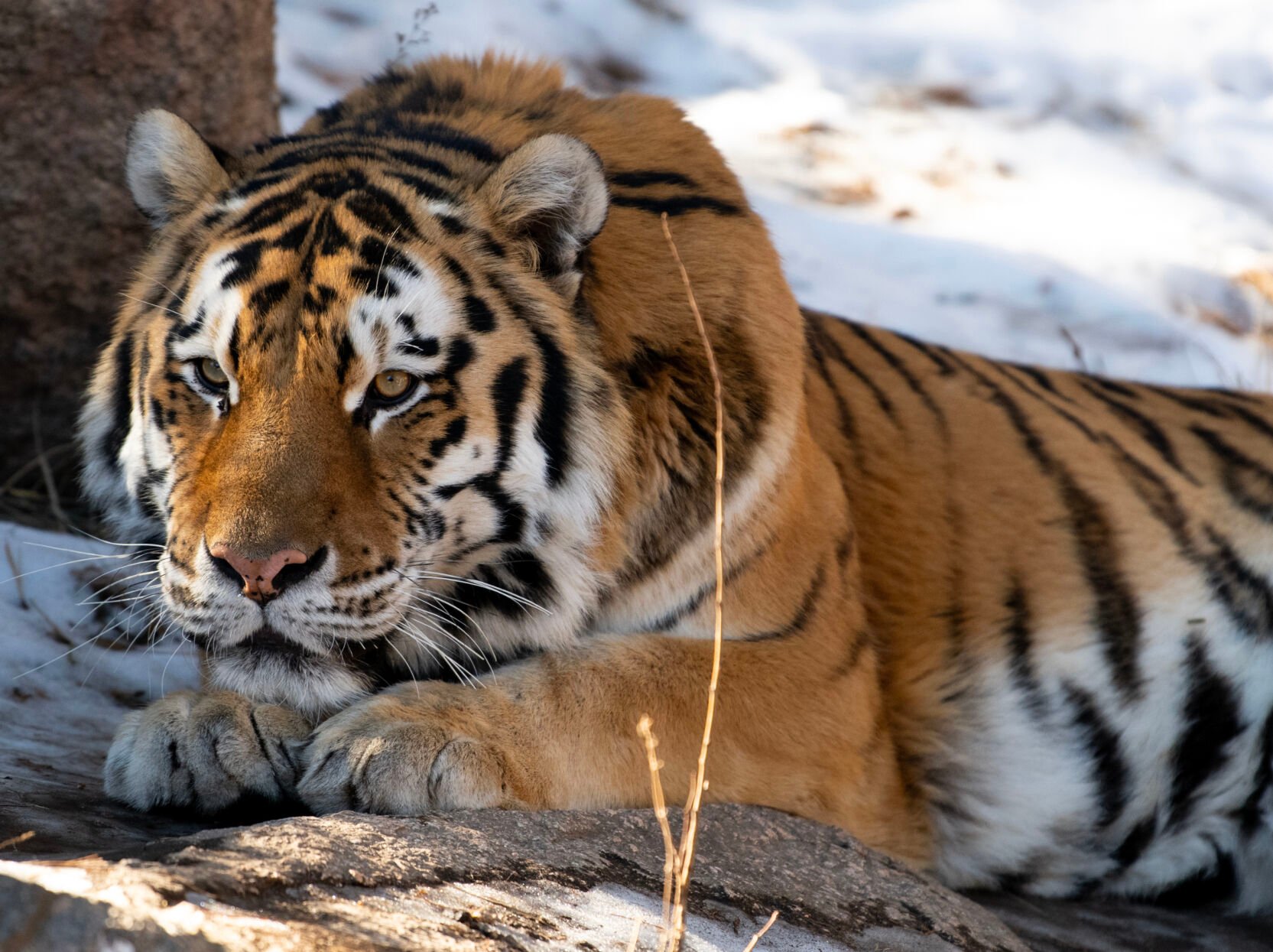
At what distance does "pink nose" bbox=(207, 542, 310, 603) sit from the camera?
61.8 inches

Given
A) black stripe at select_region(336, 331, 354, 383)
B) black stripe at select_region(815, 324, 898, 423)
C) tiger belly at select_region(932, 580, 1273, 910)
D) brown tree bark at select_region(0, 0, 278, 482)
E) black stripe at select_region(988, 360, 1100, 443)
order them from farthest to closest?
brown tree bark at select_region(0, 0, 278, 482) < black stripe at select_region(988, 360, 1100, 443) < black stripe at select_region(815, 324, 898, 423) < tiger belly at select_region(932, 580, 1273, 910) < black stripe at select_region(336, 331, 354, 383)

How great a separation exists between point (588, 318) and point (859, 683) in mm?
676

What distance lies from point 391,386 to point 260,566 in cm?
28

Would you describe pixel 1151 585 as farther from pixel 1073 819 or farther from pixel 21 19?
pixel 21 19

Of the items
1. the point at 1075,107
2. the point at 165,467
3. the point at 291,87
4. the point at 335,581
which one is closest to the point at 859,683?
the point at 335,581

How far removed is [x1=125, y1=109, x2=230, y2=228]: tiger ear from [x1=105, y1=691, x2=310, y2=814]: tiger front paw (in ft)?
2.37

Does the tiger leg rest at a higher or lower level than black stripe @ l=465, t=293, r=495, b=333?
lower

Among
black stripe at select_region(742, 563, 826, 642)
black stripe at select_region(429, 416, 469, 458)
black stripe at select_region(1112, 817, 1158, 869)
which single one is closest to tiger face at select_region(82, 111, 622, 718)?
black stripe at select_region(429, 416, 469, 458)

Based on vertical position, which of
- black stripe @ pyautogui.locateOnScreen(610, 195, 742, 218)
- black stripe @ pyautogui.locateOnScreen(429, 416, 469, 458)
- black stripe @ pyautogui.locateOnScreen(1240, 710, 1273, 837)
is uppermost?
black stripe @ pyautogui.locateOnScreen(610, 195, 742, 218)

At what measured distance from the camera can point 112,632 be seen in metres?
2.54

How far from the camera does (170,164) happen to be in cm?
197

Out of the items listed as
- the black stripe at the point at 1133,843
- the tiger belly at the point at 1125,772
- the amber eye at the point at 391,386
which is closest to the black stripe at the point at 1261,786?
the tiger belly at the point at 1125,772

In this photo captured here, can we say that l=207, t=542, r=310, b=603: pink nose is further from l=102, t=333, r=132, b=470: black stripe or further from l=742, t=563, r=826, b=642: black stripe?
l=742, t=563, r=826, b=642: black stripe

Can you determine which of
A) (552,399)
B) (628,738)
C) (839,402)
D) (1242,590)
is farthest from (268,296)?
(1242,590)
